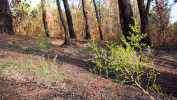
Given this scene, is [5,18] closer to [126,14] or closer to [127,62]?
[126,14]

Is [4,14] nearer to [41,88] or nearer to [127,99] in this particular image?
[41,88]

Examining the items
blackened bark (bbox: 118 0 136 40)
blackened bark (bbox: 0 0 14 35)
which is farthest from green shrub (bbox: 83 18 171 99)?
blackened bark (bbox: 0 0 14 35)

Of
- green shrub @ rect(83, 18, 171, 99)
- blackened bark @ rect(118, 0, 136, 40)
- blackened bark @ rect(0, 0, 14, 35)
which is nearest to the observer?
green shrub @ rect(83, 18, 171, 99)

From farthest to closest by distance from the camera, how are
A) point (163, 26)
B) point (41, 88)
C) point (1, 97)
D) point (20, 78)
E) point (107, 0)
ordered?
point (107, 0) → point (163, 26) → point (20, 78) → point (41, 88) → point (1, 97)

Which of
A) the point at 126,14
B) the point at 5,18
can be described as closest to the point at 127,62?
the point at 126,14

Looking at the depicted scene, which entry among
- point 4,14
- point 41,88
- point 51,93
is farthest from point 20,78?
point 4,14

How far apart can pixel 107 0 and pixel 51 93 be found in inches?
838

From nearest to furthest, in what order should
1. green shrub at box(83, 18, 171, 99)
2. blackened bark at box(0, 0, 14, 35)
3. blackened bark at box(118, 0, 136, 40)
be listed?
green shrub at box(83, 18, 171, 99) < blackened bark at box(118, 0, 136, 40) < blackened bark at box(0, 0, 14, 35)

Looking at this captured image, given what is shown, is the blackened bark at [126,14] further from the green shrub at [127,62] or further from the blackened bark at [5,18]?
the blackened bark at [5,18]

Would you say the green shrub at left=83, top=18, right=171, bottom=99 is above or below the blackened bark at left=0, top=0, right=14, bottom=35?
below

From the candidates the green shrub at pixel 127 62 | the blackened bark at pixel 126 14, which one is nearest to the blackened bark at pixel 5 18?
the blackened bark at pixel 126 14

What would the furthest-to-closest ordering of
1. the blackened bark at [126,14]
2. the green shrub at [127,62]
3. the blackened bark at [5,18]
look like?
the blackened bark at [5,18]
the blackened bark at [126,14]
the green shrub at [127,62]

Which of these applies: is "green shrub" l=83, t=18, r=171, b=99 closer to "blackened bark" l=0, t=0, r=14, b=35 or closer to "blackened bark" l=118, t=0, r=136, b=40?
"blackened bark" l=118, t=0, r=136, b=40

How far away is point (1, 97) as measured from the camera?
134 cm
